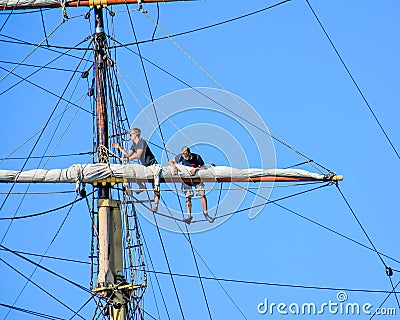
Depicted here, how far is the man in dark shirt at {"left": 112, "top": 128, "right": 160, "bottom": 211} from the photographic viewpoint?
36.6 metres

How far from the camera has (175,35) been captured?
125ft

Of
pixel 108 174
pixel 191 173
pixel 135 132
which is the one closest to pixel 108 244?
pixel 108 174

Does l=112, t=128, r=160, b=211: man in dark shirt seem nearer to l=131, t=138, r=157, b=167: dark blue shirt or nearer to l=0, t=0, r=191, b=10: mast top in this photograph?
l=131, t=138, r=157, b=167: dark blue shirt

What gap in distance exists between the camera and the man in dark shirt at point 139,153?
3659cm

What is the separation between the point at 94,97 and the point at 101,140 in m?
1.26

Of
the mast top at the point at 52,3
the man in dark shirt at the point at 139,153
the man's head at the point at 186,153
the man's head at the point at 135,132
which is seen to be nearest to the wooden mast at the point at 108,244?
the man in dark shirt at the point at 139,153

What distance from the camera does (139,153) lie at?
36.7 metres

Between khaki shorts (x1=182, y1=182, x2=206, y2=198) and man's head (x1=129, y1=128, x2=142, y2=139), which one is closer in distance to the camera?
man's head (x1=129, y1=128, x2=142, y2=139)

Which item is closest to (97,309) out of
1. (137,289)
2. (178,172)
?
(137,289)

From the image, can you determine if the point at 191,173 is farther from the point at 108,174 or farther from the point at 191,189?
the point at 108,174

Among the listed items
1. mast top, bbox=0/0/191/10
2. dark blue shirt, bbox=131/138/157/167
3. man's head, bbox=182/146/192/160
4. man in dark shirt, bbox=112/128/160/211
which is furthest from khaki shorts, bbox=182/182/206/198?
mast top, bbox=0/0/191/10

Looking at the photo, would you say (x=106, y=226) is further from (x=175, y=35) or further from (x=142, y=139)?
(x=175, y=35)

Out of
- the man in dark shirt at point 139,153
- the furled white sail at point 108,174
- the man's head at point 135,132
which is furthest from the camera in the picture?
the furled white sail at point 108,174

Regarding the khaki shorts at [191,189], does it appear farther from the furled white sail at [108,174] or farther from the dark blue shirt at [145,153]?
the dark blue shirt at [145,153]
